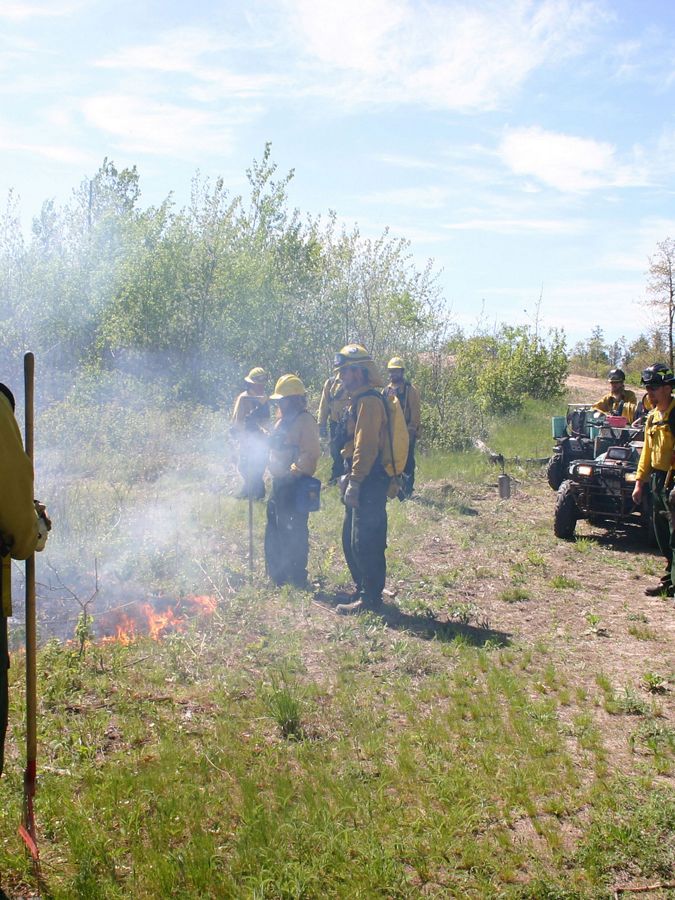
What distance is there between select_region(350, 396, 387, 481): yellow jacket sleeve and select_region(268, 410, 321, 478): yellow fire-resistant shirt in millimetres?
833

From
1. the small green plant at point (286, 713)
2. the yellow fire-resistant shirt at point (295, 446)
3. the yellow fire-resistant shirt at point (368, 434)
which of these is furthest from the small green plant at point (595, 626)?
the small green plant at point (286, 713)

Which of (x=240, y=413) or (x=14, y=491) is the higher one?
(x=240, y=413)

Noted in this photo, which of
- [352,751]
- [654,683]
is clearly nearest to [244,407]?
[352,751]

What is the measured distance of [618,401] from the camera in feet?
39.8

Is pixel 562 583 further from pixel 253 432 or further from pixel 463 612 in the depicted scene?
pixel 253 432

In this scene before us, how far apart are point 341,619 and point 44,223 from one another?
77.3 ft

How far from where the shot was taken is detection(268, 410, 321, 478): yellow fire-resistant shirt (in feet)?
24.4

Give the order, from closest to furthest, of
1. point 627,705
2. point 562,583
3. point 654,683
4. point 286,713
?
1. point 286,713
2. point 627,705
3. point 654,683
4. point 562,583

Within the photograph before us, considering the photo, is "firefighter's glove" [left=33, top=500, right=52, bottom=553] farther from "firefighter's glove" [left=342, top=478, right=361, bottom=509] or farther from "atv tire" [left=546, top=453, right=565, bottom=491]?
"atv tire" [left=546, top=453, right=565, bottom=491]

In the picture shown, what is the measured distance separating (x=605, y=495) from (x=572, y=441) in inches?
120

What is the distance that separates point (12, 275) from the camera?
20.1 metres

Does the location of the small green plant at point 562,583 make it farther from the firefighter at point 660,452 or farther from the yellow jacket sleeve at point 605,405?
the yellow jacket sleeve at point 605,405

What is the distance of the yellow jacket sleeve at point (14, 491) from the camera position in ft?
9.40

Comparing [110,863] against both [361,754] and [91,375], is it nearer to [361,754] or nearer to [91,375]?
[361,754]
